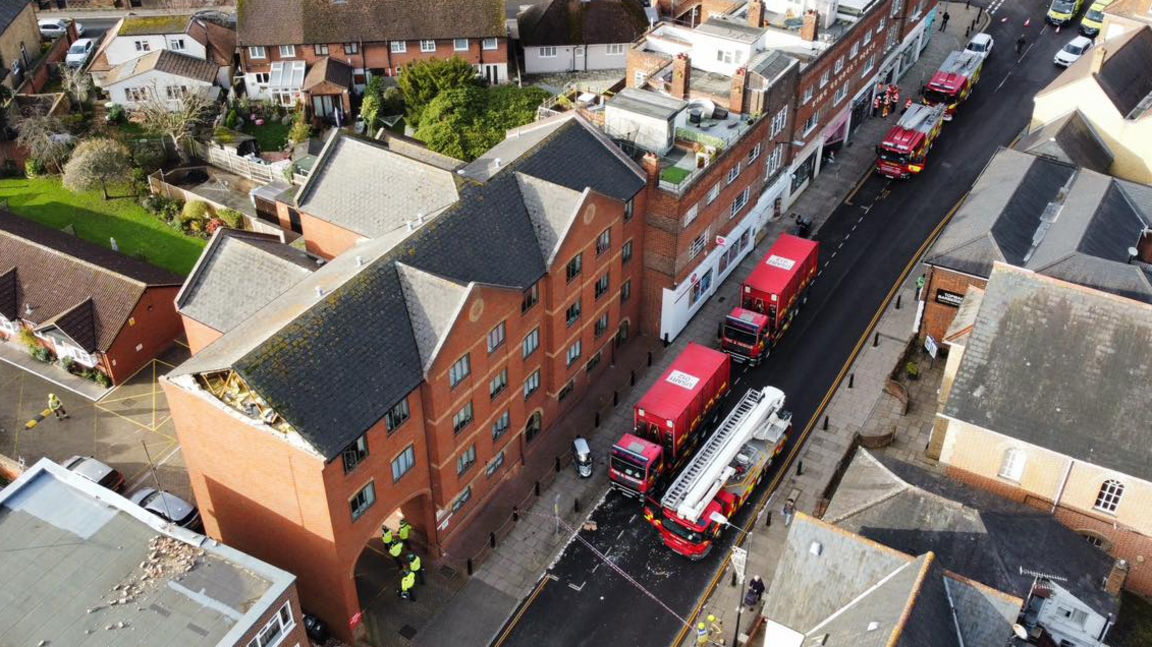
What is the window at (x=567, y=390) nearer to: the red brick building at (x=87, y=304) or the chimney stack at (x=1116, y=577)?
the red brick building at (x=87, y=304)

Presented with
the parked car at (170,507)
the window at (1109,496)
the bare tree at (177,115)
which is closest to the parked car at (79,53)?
the bare tree at (177,115)

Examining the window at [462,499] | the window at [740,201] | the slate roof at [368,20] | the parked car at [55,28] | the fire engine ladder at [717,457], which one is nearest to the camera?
the fire engine ladder at [717,457]

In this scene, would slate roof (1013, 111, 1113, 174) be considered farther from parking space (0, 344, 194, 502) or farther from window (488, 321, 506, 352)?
parking space (0, 344, 194, 502)

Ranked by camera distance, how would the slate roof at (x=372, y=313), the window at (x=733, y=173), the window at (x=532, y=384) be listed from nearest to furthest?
the slate roof at (x=372, y=313) < the window at (x=532, y=384) < the window at (x=733, y=173)

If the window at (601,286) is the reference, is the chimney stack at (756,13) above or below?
above

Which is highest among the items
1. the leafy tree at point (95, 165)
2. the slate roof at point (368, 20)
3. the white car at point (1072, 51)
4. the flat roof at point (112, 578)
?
the slate roof at point (368, 20)
